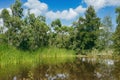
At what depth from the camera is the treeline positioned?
61.8m

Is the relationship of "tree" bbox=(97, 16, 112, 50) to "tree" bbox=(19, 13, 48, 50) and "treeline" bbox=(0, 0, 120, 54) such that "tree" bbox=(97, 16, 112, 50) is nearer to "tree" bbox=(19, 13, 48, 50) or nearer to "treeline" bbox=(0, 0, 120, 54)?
"treeline" bbox=(0, 0, 120, 54)

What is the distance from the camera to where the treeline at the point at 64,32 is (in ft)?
203

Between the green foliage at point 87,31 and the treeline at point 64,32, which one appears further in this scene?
the green foliage at point 87,31

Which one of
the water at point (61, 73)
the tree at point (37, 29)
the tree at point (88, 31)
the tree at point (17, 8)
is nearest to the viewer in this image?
the water at point (61, 73)

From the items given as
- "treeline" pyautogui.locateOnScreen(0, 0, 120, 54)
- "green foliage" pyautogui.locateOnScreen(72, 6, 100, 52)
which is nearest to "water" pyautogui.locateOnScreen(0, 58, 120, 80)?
"treeline" pyautogui.locateOnScreen(0, 0, 120, 54)

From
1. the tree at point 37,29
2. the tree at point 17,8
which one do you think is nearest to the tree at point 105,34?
the tree at point 37,29

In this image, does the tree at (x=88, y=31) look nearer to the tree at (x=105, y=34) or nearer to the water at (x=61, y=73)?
the tree at (x=105, y=34)

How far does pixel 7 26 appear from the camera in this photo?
201 ft

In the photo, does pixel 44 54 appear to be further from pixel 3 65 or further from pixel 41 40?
pixel 41 40

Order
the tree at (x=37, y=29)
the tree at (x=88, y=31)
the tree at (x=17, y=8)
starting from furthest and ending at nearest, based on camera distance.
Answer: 1. the tree at (x=88, y=31)
2. the tree at (x=37, y=29)
3. the tree at (x=17, y=8)

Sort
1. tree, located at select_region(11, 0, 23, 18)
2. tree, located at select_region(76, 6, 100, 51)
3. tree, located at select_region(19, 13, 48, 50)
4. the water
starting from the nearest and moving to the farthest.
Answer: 1. the water
2. tree, located at select_region(11, 0, 23, 18)
3. tree, located at select_region(19, 13, 48, 50)
4. tree, located at select_region(76, 6, 100, 51)

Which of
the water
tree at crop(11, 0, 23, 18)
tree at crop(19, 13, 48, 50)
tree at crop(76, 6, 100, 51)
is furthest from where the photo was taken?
tree at crop(76, 6, 100, 51)

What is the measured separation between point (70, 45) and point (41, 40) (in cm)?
858

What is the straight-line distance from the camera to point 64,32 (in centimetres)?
8306
